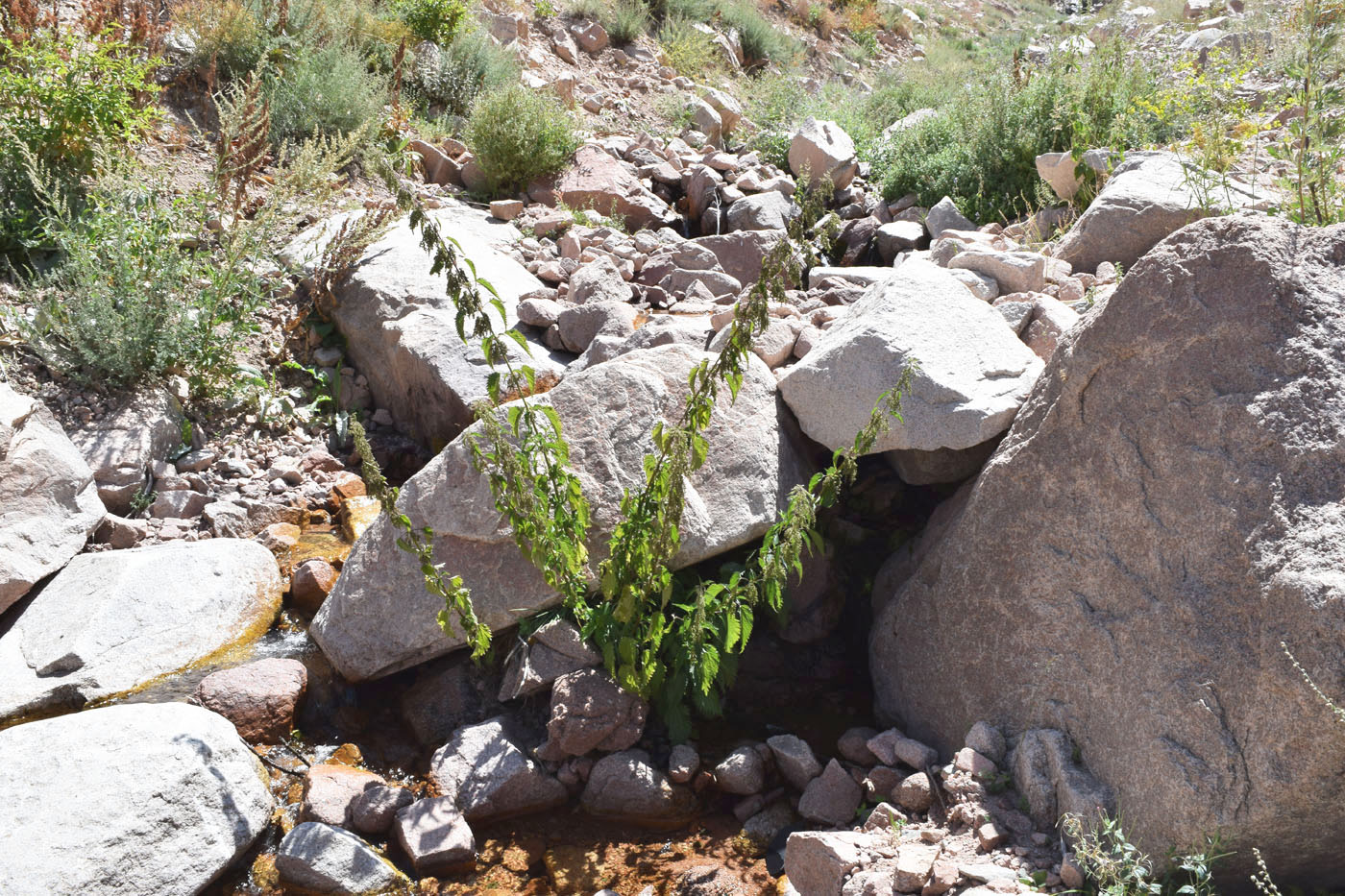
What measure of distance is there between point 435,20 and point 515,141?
2.86m

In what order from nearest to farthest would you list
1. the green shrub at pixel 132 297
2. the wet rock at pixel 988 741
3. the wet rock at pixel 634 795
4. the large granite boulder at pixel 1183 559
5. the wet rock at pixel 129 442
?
the large granite boulder at pixel 1183 559 < the wet rock at pixel 988 741 < the wet rock at pixel 634 795 < the wet rock at pixel 129 442 < the green shrub at pixel 132 297

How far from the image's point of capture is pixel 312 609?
4555 mm

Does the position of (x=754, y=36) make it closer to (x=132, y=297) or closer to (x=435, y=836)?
(x=132, y=297)

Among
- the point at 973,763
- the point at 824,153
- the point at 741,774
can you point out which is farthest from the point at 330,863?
the point at 824,153

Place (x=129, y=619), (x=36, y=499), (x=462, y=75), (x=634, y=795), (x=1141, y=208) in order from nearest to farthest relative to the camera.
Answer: (x=634, y=795) → (x=129, y=619) → (x=36, y=499) → (x=1141, y=208) → (x=462, y=75)

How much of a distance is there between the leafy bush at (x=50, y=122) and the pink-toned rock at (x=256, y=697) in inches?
123

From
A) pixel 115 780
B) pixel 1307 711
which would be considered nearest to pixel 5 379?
pixel 115 780

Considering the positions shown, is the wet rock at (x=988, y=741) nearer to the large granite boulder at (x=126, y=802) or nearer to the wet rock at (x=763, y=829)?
the wet rock at (x=763, y=829)

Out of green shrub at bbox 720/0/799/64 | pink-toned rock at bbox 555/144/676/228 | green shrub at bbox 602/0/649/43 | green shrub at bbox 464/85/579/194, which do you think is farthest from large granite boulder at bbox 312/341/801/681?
green shrub at bbox 720/0/799/64

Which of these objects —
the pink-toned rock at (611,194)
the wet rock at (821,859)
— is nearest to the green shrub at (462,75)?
the pink-toned rock at (611,194)

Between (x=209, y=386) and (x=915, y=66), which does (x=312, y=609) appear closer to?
(x=209, y=386)

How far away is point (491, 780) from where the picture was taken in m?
3.62

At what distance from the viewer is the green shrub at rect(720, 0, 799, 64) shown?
14.6 meters

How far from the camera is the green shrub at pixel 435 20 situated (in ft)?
31.9
